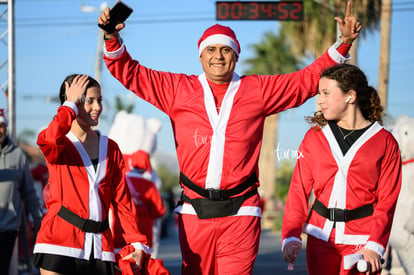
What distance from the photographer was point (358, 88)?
17.6 ft

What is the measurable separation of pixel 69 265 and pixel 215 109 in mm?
1497

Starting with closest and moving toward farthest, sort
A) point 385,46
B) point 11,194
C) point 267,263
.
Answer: point 11,194 < point 267,263 < point 385,46

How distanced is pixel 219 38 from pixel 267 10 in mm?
8799

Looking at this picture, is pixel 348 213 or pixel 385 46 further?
pixel 385 46

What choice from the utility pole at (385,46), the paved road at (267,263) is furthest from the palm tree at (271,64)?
the paved road at (267,263)

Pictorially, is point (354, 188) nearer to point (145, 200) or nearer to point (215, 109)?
point (215, 109)

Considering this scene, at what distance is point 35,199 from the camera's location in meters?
8.81

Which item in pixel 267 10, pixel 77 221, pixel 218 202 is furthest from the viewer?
pixel 267 10

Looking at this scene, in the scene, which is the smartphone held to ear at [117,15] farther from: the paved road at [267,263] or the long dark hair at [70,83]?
the paved road at [267,263]

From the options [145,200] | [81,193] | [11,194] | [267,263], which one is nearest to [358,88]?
[81,193]

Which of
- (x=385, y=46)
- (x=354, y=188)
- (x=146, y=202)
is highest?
(x=385, y=46)

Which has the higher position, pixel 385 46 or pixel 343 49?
pixel 385 46

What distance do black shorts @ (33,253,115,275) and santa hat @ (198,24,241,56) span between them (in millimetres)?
1757

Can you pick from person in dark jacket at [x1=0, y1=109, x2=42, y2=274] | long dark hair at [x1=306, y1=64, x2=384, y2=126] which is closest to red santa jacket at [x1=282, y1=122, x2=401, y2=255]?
long dark hair at [x1=306, y1=64, x2=384, y2=126]
